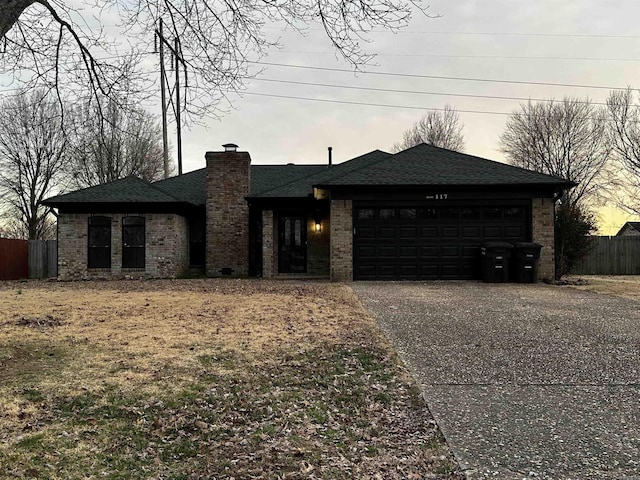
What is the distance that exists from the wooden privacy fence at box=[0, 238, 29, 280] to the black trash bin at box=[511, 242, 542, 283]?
18486 millimetres

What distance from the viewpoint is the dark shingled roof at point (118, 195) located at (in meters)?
16.1

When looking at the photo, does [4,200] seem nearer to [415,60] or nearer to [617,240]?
[415,60]

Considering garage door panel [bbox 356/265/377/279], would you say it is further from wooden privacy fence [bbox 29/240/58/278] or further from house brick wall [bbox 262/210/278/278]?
wooden privacy fence [bbox 29/240/58/278]

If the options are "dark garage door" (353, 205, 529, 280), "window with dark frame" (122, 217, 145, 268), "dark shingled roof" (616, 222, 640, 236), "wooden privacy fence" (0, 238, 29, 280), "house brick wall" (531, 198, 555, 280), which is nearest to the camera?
"house brick wall" (531, 198, 555, 280)

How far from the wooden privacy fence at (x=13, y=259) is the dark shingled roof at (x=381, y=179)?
452cm

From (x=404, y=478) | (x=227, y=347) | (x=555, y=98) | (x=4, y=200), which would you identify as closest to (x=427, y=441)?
(x=404, y=478)

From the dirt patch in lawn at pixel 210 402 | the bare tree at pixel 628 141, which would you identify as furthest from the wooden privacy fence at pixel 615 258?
the dirt patch in lawn at pixel 210 402

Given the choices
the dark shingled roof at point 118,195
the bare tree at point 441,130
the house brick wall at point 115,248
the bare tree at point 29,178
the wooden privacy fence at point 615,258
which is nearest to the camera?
the dark shingled roof at point 118,195

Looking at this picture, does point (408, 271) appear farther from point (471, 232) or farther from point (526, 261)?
point (526, 261)

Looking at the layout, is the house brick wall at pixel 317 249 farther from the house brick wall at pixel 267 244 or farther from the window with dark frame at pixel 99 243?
the window with dark frame at pixel 99 243

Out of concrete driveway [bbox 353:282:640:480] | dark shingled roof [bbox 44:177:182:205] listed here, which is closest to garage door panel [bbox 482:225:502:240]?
concrete driveway [bbox 353:282:640:480]

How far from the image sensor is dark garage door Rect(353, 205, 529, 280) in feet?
47.9

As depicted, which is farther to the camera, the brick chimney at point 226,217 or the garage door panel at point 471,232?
the brick chimney at point 226,217

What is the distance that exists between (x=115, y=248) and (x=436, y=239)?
10693 millimetres
